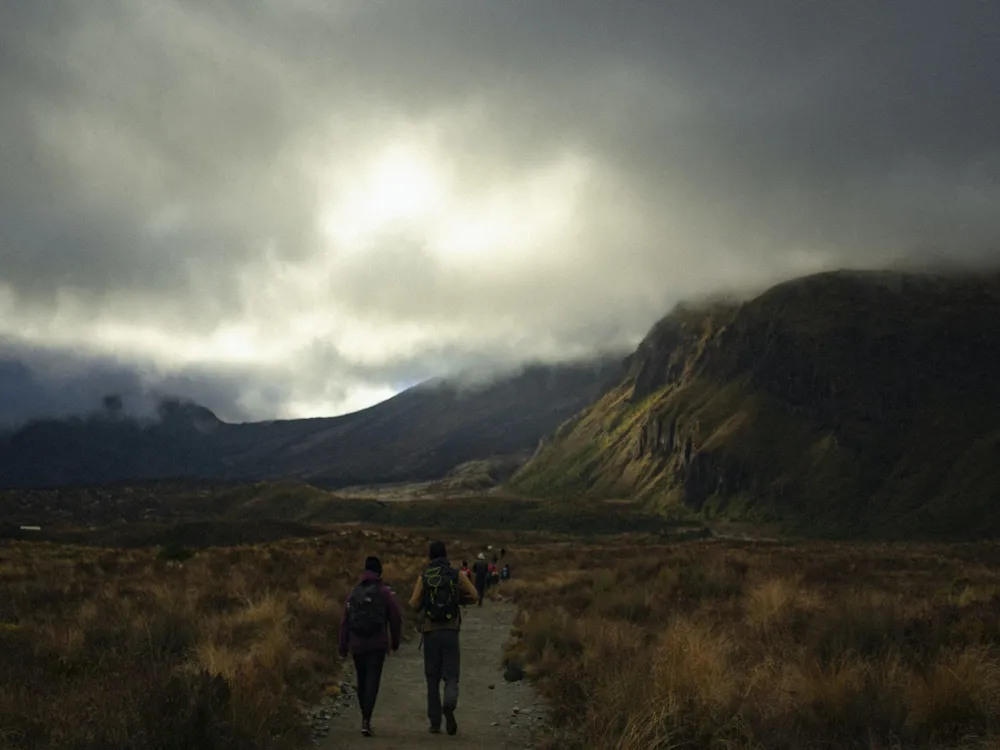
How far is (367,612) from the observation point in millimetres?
9844

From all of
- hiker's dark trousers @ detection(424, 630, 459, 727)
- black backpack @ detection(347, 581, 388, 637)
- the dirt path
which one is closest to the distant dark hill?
the dirt path

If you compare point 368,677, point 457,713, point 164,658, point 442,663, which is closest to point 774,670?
point 442,663

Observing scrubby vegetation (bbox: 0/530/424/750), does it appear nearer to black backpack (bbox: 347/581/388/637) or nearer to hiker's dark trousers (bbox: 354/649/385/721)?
hiker's dark trousers (bbox: 354/649/385/721)

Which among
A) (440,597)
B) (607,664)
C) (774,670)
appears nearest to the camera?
(774,670)

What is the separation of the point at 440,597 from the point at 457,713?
2.67m

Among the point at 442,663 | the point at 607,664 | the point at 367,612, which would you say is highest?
the point at 367,612

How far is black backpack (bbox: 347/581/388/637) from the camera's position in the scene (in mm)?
9828

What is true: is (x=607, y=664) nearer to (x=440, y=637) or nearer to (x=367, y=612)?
(x=440, y=637)

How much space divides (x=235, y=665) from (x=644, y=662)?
564cm

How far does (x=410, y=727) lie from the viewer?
10.5 m

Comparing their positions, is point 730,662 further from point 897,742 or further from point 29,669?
point 29,669

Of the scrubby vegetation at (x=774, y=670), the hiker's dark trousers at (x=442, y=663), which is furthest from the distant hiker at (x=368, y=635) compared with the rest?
the scrubby vegetation at (x=774, y=670)

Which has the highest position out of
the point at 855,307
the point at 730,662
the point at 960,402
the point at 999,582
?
the point at 855,307

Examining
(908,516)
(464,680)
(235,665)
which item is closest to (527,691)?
(464,680)
